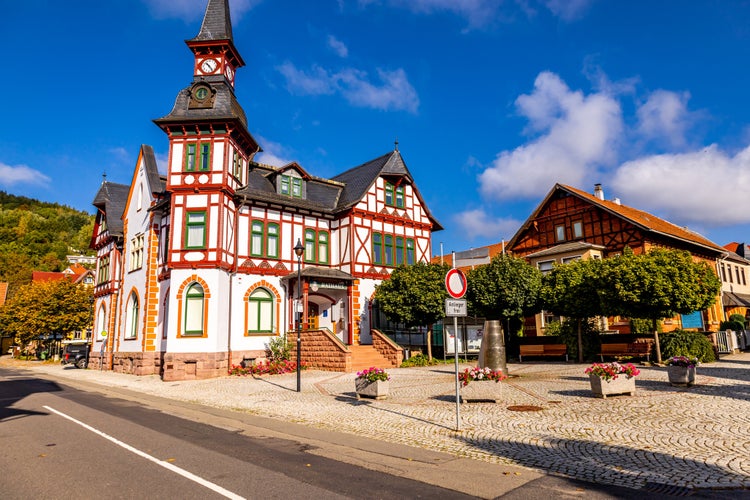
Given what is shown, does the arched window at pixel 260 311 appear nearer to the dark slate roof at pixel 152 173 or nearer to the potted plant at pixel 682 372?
the dark slate roof at pixel 152 173

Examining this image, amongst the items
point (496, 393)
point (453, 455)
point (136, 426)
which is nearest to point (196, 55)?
point (136, 426)

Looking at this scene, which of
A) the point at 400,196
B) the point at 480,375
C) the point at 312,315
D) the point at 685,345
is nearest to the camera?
the point at 480,375

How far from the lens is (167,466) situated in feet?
22.5

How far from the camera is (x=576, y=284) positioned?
74.5ft

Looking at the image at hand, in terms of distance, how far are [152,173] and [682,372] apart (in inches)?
1114

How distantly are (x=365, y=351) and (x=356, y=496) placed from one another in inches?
768

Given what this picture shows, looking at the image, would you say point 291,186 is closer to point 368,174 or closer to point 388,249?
point 368,174

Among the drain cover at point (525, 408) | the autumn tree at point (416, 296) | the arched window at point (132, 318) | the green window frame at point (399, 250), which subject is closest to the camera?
the drain cover at point (525, 408)

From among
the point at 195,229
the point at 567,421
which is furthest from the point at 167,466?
the point at 195,229

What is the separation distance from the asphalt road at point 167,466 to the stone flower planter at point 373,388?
457 cm

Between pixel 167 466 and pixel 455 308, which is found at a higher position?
pixel 455 308

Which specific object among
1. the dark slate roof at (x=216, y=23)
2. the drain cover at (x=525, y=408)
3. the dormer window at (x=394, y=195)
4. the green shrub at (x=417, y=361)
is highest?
the dark slate roof at (x=216, y=23)

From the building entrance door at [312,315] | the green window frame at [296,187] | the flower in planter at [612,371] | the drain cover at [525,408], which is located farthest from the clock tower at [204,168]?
the flower in planter at [612,371]

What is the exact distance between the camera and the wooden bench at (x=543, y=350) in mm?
25156
